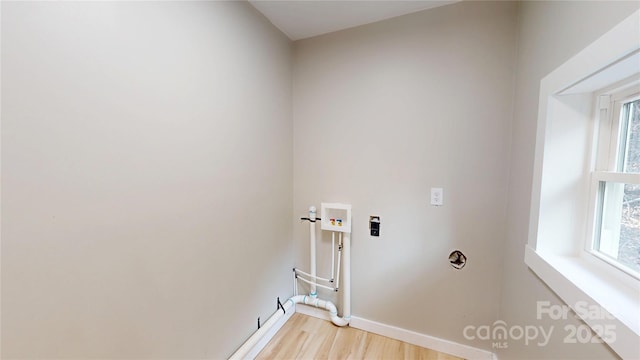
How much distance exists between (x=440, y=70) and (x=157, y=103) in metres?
1.69

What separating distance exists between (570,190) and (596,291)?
1.54 feet

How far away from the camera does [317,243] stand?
2.04 m

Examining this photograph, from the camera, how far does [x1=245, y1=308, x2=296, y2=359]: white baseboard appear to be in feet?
5.29

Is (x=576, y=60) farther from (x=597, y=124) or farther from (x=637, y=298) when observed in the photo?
(x=637, y=298)

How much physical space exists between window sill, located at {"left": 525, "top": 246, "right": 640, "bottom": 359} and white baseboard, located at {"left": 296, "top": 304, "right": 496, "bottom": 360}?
89cm

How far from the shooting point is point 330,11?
1.60 meters

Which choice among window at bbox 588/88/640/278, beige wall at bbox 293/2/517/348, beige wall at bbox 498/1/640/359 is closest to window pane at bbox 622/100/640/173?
window at bbox 588/88/640/278

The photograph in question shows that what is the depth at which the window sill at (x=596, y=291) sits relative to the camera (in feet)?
2.10

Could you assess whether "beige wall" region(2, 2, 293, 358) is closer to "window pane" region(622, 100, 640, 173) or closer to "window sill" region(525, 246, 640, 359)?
"window sill" region(525, 246, 640, 359)

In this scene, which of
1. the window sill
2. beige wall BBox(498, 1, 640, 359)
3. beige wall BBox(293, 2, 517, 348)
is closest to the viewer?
the window sill

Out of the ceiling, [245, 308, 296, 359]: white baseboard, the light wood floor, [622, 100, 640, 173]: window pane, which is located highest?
the ceiling

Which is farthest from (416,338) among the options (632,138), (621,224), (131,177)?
(131,177)

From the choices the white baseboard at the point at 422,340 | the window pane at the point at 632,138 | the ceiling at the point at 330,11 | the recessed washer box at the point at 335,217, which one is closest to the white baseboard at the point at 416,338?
the white baseboard at the point at 422,340

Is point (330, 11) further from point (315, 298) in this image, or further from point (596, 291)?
point (315, 298)
